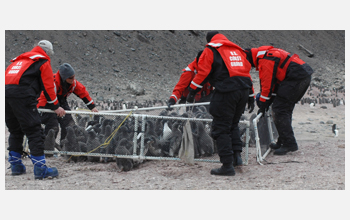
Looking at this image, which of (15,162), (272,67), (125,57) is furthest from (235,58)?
(125,57)

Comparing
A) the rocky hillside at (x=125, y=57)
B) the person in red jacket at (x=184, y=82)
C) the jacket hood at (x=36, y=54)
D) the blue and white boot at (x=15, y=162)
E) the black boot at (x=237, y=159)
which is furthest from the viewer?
the rocky hillside at (x=125, y=57)

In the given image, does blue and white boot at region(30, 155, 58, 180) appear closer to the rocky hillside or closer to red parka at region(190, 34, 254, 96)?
red parka at region(190, 34, 254, 96)

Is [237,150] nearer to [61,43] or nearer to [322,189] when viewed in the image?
[322,189]

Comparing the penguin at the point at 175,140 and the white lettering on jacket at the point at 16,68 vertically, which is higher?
the white lettering on jacket at the point at 16,68

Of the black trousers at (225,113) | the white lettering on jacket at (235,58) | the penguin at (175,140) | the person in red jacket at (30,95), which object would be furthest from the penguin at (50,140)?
the white lettering on jacket at (235,58)

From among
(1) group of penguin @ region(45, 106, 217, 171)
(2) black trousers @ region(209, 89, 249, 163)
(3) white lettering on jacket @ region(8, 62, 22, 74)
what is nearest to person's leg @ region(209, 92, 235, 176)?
(2) black trousers @ region(209, 89, 249, 163)

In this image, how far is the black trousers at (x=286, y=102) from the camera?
6250 mm

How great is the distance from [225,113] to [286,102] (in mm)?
1791

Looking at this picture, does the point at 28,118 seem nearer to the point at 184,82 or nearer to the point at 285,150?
the point at 184,82

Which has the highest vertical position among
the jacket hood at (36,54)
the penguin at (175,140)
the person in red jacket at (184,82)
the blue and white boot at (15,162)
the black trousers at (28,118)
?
the jacket hood at (36,54)

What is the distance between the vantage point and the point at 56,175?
5242 mm

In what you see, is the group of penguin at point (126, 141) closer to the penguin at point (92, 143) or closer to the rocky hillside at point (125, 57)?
the penguin at point (92, 143)

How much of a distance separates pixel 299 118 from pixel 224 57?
6853 millimetres

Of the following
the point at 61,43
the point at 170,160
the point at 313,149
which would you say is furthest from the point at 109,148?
the point at 61,43
